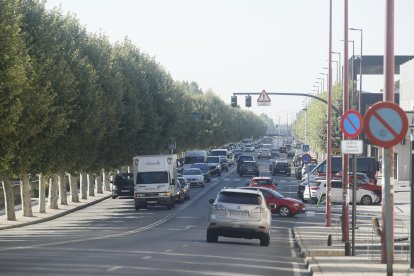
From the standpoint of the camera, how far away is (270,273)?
69.8 ft

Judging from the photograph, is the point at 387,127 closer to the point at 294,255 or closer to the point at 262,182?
the point at 294,255

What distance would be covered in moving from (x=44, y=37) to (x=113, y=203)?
22.2m

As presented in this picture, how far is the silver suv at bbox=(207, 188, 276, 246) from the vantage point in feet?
98.3

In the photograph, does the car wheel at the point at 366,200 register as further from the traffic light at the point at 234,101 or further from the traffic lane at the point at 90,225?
the traffic lane at the point at 90,225

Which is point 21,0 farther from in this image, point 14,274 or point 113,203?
point 14,274

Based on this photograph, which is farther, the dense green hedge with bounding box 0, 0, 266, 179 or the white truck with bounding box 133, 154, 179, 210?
the white truck with bounding box 133, 154, 179, 210

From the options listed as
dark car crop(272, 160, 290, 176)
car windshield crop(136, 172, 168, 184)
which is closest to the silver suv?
car windshield crop(136, 172, 168, 184)

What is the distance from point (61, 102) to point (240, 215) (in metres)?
18.9

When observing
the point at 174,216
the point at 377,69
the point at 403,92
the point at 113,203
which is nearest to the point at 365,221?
the point at 174,216

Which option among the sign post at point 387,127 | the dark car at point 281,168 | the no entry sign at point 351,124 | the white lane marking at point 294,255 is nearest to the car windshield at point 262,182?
the white lane marking at point 294,255

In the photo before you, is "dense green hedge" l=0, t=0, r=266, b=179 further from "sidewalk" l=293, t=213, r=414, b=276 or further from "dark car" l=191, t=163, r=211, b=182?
"sidewalk" l=293, t=213, r=414, b=276

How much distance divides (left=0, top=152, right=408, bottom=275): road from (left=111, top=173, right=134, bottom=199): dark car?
49.8 ft

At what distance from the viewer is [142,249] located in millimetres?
27594

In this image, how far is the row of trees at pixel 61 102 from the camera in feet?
116
